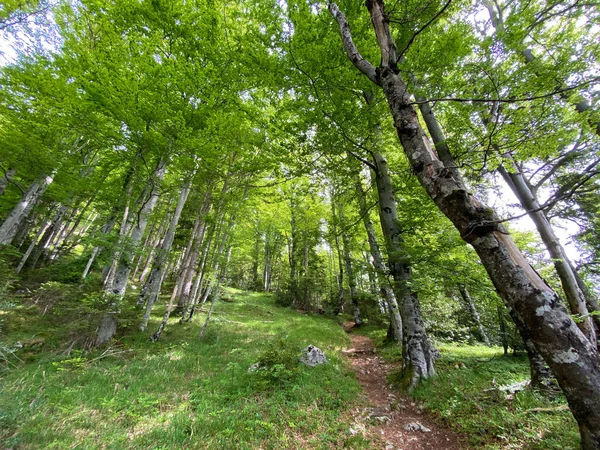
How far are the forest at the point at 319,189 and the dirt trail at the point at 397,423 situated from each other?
0.15 ft

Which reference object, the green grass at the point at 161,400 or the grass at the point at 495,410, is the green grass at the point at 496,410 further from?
the green grass at the point at 161,400

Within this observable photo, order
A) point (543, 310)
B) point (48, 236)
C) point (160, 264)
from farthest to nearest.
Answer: point (48, 236)
point (160, 264)
point (543, 310)

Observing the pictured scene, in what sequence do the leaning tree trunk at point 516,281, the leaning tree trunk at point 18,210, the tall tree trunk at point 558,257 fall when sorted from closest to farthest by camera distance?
the leaning tree trunk at point 516,281
the tall tree trunk at point 558,257
the leaning tree trunk at point 18,210

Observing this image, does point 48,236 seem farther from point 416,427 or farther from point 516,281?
point 516,281

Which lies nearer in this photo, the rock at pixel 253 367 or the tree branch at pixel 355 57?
the tree branch at pixel 355 57

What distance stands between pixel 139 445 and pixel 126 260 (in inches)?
207

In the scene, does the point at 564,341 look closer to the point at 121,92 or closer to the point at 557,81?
the point at 557,81

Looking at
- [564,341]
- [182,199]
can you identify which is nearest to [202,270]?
[182,199]

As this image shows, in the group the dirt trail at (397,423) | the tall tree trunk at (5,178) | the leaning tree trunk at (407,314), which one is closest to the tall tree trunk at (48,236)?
the tall tree trunk at (5,178)

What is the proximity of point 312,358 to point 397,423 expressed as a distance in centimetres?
290

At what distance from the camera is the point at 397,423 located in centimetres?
427

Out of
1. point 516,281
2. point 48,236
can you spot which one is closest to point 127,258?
point 516,281

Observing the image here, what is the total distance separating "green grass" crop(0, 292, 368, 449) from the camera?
10.8 ft

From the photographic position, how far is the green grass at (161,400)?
3.28m
